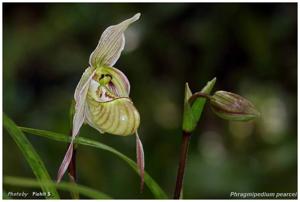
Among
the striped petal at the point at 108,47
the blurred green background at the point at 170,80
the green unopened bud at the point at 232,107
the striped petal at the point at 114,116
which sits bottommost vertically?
the blurred green background at the point at 170,80

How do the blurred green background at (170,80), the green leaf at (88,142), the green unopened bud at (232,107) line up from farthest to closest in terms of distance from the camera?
the blurred green background at (170,80) → the green unopened bud at (232,107) → the green leaf at (88,142)

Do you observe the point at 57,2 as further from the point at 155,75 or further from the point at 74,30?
the point at 155,75

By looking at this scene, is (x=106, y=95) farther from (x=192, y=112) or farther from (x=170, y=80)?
(x=170, y=80)

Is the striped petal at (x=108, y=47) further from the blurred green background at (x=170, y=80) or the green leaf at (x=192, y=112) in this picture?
the blurred green background at (x=170, y=80)

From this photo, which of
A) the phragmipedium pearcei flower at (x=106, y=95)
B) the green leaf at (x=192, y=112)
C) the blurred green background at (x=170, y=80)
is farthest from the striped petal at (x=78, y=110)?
the blurred green background at (x=170, y=80)

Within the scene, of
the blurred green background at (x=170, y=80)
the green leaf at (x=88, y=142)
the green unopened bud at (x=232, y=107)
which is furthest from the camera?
the blurred green background at (x=170, y=80)

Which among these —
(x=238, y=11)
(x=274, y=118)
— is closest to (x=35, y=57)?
(x=238, y=11)

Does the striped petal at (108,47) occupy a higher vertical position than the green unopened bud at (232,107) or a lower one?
higher
